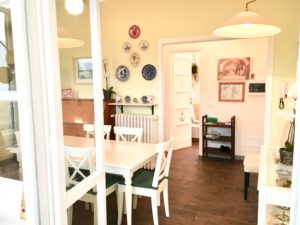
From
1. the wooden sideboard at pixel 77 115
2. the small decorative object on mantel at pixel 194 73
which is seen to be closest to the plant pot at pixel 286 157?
the wooden sideboard at pixel 77 115

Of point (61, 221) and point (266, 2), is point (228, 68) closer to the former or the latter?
point (266, 2)

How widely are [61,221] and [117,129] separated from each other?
2.21 meters

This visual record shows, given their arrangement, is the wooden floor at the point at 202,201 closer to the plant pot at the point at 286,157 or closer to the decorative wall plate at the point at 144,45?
the plant pot at the point at 286,157

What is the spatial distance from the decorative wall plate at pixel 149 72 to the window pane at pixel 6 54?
307cm

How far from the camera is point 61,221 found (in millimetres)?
1189

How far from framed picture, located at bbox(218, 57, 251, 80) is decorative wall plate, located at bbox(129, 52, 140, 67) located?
1617mm

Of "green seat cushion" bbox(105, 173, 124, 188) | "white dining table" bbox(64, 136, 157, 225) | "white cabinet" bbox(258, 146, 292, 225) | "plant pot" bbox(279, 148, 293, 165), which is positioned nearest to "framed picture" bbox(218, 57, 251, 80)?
"white cabinet" bbox(258, 146, 292, 225)

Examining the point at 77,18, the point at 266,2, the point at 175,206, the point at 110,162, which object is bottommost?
the point at 175,206

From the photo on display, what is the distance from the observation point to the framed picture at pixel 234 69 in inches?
181

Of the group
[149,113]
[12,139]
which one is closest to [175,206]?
[149,113]

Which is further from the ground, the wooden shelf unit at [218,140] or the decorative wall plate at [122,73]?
the decorative wall plate at [122,73]

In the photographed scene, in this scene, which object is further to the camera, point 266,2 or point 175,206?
point 266,2

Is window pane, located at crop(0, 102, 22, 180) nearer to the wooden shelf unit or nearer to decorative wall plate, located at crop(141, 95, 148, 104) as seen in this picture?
decorative wall plate, located at crop(141, 95, 148, 104)

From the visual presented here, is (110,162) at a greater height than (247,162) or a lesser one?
greater
